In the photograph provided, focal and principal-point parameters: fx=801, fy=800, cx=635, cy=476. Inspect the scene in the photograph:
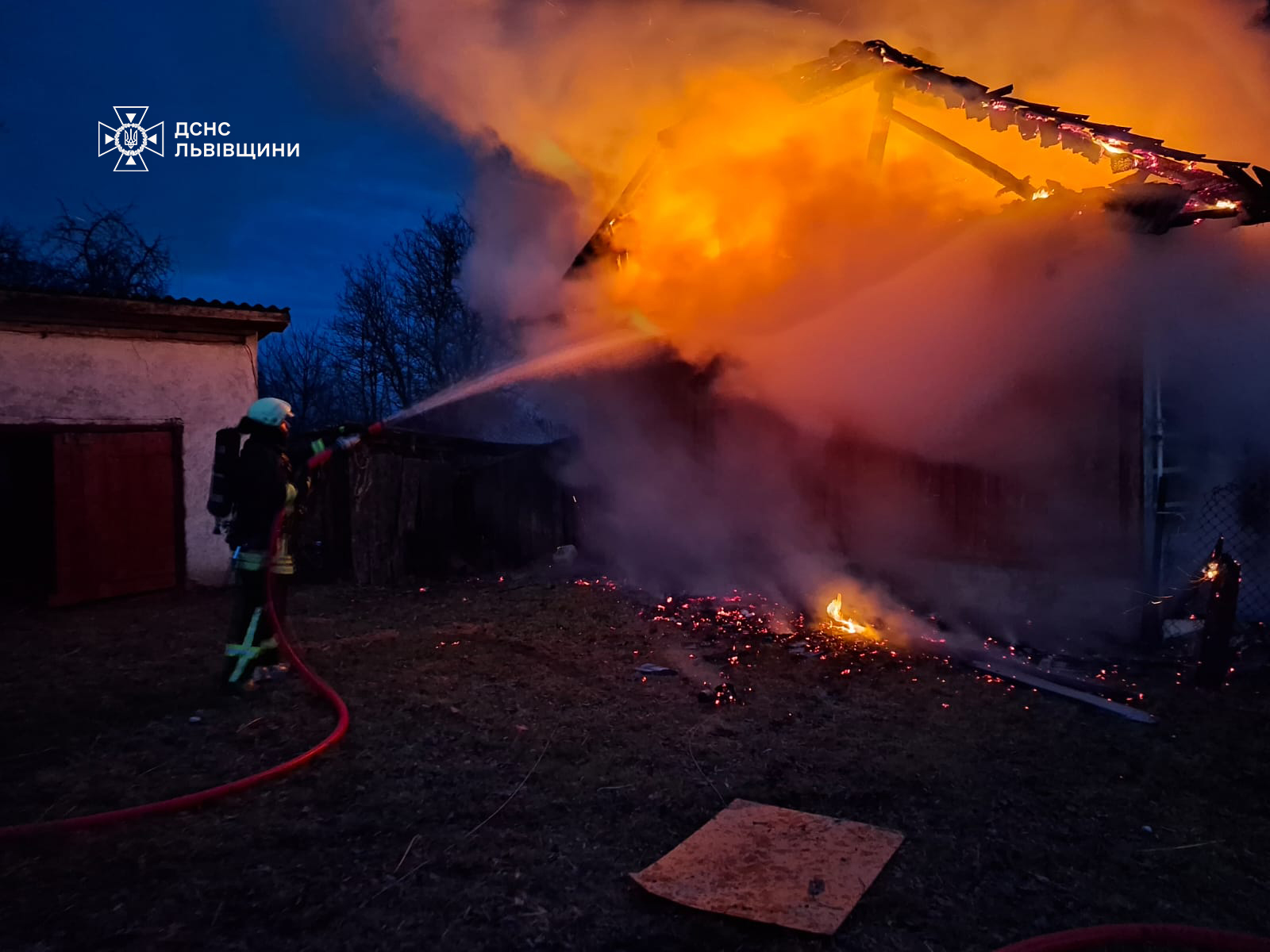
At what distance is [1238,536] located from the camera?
7.62 m

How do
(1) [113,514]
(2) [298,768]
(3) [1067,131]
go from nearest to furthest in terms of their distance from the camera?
(2) [298,768]
(3) [1067,131]
(1) [113,514]

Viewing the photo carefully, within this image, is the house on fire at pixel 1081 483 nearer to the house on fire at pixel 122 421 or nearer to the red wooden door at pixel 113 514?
the house on fire at pixel 122 421

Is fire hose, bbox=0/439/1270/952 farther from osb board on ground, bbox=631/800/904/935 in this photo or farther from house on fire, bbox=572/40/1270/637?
house on fire, bbox=572/40/1270/637

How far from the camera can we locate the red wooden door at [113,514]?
955 centimetres

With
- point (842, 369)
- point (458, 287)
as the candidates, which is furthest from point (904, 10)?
point (458, 287)

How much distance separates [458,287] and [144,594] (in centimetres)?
1792

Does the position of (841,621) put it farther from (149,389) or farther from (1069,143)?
(149,389)

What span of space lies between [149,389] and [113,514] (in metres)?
1.66

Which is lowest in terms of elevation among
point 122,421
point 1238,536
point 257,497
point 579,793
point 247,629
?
point 579,793

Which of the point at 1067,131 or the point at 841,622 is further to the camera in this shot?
the point at 841,622

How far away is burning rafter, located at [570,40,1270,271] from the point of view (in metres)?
6.27

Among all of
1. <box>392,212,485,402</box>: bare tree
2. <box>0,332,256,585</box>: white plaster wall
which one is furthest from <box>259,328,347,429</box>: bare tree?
<box>0,332,256,585</box>: white plaster wall

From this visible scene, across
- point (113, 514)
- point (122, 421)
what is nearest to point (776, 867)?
point (113, 514)

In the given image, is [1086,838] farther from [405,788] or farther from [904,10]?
[904,10]
